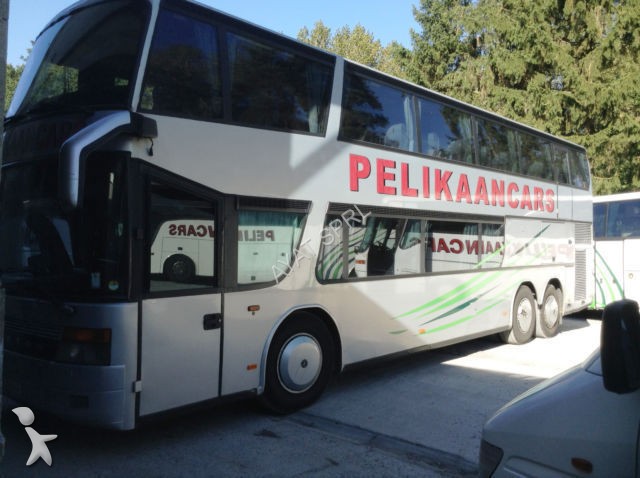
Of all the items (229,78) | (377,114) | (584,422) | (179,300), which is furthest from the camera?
(377,114)

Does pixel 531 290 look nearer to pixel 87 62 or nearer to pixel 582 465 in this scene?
pixel 87 62

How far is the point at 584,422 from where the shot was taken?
2289 mm

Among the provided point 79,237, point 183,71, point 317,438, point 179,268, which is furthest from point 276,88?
point 317,438

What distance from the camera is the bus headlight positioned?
14.5 feet

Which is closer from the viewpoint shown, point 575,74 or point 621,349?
point 621,349

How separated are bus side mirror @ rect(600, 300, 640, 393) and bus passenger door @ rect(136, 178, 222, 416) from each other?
3.49 meters

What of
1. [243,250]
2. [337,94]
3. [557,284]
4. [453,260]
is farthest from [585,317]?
[243,250]

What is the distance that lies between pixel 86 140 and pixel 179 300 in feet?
5.01

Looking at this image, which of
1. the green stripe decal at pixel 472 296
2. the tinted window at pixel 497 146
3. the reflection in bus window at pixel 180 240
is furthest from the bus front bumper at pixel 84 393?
the tinted window at pixel 497 146

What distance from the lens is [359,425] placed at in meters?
5.64

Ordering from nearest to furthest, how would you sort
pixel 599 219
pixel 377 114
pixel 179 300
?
1. pixel 179 300
2. pixel 377 114
3. pixel 599 219

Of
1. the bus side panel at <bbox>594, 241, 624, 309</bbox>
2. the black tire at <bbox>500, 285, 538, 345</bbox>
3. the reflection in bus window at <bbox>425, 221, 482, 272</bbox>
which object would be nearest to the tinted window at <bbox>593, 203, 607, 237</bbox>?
the bus side panel at <bbox>594, 241, 624, 309</bbox>

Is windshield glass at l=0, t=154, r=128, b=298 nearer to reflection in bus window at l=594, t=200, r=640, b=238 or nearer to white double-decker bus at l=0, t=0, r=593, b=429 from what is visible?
white double-decker bus at l=0, t=0, r=593, b=429
